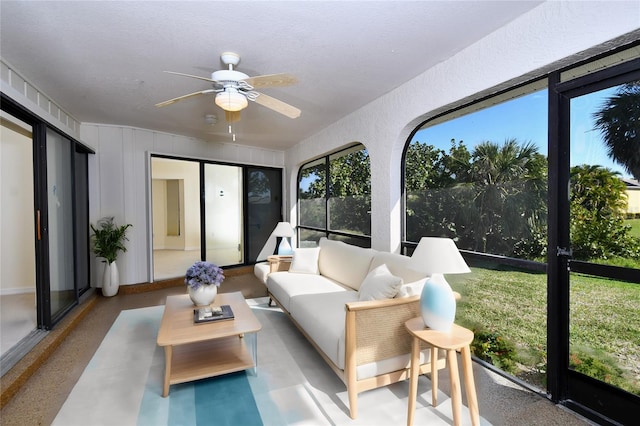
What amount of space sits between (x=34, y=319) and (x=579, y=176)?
4845 mm

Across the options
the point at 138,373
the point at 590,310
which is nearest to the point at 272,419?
the point at 138,373

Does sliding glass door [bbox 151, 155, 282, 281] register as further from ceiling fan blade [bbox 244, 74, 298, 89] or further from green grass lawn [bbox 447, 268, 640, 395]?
green grass lawn [bbox 447, 268, 640, 395]

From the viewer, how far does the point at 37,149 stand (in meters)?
3.04

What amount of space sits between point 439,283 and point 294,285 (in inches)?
72.4

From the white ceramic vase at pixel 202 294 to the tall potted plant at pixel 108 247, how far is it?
2401 millimetres

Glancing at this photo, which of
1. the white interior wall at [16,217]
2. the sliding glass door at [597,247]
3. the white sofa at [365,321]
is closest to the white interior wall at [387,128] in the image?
the sliding glass door at [597,247]

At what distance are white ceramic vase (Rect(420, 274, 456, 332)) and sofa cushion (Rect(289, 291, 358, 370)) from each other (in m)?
0.59

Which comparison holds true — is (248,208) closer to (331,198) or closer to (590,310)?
(331,198)

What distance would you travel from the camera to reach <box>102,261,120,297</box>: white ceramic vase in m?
4.45

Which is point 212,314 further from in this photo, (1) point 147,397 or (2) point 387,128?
(2) point 387,128

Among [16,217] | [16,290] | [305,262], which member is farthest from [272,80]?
[16,290]

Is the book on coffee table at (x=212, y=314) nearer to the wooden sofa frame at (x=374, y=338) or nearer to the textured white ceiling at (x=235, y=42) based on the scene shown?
the wooden sofa frame at (x=374, y=338)

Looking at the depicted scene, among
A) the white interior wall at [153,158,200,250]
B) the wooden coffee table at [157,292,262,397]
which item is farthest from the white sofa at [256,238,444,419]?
the white interior wall at [153,158,200,250]

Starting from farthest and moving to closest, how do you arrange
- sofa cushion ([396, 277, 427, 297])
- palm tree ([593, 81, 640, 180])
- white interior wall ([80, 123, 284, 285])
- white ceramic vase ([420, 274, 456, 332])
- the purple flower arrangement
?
white interior wall ([80, 123, 284, 285])
the purple flower arrangement
sofa cushion ([396, 277, 427, 297])
white ceramic vase ([420, 274, 456, 332])
palm tree ([593, 81, 640, 180])
